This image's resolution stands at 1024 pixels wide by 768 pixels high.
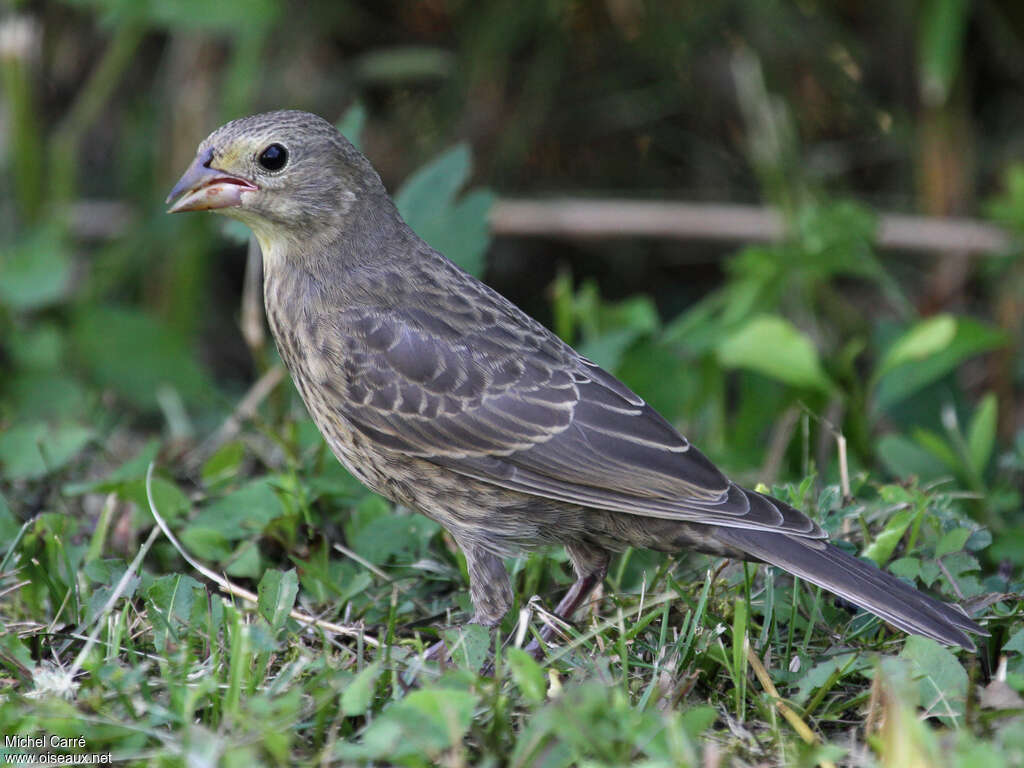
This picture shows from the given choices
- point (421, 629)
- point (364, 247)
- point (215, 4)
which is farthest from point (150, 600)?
point (215, 4)


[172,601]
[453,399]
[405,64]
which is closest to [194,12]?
[405,64]

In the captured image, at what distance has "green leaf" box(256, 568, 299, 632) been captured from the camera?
305cm

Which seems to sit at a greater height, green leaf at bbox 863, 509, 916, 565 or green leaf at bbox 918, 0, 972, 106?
green leaf at bbox 918, 0, 972, 106

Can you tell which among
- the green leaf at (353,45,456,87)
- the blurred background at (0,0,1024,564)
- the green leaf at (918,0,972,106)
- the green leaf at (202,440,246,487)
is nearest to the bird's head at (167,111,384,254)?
the green leaf at (202,440,246,487)

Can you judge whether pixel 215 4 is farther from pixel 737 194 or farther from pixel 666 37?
pixel 737 194

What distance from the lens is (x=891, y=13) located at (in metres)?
6.66

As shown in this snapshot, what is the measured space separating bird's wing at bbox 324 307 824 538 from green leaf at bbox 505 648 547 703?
0.77 m

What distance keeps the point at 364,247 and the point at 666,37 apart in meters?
3.63

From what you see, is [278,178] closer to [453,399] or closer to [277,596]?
[453,399]

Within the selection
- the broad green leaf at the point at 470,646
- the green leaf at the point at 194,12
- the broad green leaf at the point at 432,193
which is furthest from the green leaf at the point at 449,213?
the green leaf at the point at 194,12

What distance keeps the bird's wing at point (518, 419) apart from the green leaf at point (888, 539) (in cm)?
35

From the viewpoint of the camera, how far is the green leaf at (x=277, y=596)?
10.0 ft

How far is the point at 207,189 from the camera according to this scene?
360cm

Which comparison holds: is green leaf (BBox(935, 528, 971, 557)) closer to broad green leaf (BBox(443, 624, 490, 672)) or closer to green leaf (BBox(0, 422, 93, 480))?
broad green leaf (BBox(443, 624, 490, 672))
